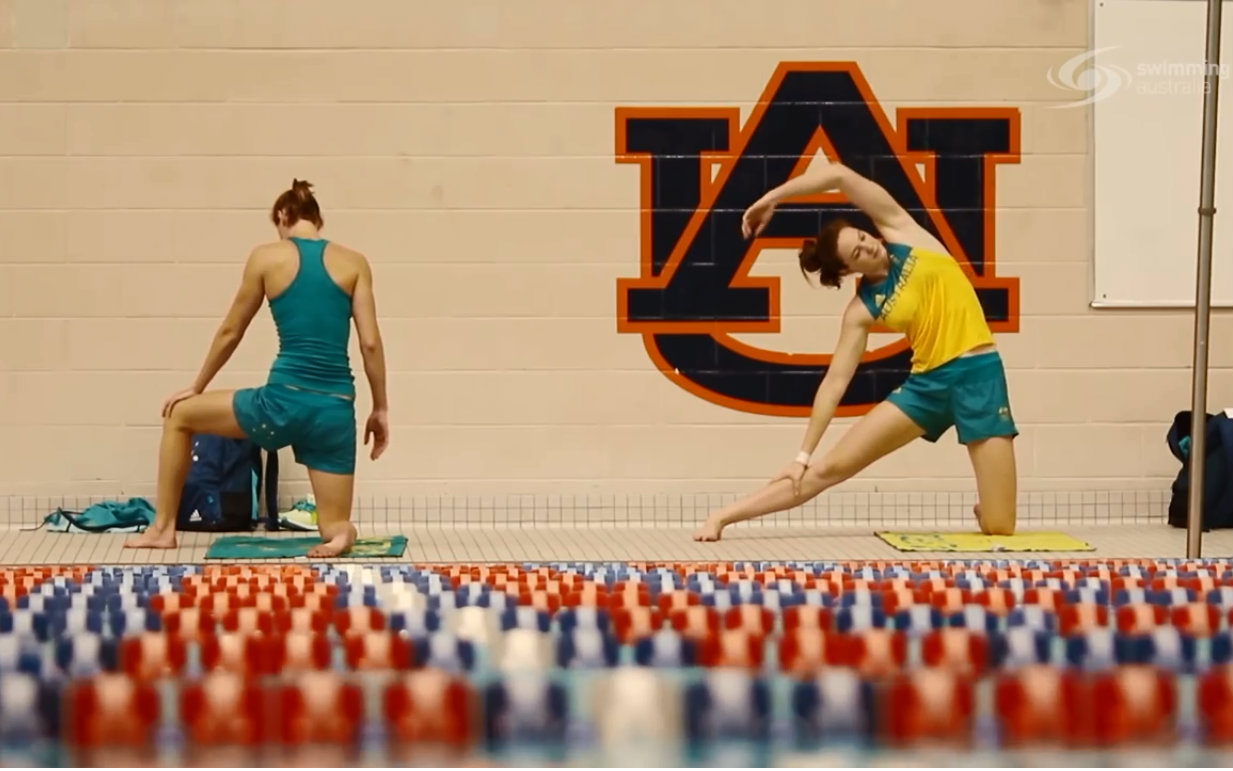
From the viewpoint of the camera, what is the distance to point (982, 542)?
737 cm

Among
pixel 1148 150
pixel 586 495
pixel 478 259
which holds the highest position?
pixel 1148 150

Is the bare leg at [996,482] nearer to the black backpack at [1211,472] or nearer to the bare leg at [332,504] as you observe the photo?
the black backpack at [1211,472]

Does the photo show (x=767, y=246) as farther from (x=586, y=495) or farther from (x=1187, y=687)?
(x=1187, y=687)

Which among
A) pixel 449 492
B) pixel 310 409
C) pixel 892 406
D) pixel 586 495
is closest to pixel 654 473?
pixel 586 495

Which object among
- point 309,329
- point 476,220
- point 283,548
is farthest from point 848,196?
point 283,548

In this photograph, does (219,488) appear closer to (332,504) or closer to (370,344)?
(332,504)

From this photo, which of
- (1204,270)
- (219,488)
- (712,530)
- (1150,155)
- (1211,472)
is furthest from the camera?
(1150,155)

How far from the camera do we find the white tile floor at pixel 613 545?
7.01 m

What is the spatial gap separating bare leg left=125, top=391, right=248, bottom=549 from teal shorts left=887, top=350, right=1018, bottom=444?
2.89 meters

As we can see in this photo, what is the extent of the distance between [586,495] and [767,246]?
1.59 metres

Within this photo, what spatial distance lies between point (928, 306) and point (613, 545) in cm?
175

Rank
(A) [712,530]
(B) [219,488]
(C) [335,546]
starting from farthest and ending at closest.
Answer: (B) [219,488]
(A) [712,530]
(C) [335,546]

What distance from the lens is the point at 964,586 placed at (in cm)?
458

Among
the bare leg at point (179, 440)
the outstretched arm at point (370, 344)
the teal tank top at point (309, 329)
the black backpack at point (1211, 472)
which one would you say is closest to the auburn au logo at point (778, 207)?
the black backpack at point (1211, 472)
